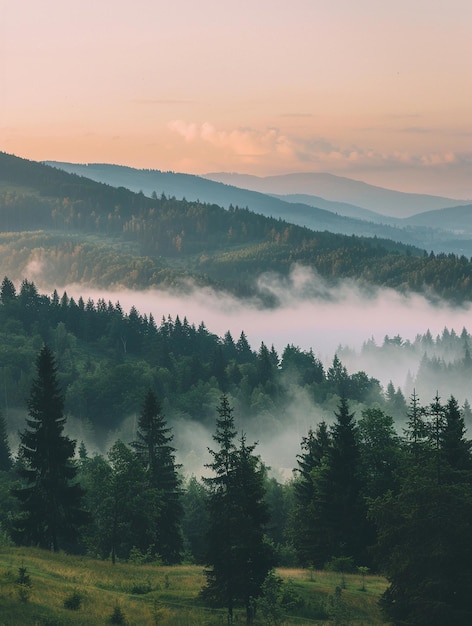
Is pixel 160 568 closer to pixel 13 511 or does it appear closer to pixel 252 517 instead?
pixel 252 517

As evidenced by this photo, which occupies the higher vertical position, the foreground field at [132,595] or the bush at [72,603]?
the bush at [72,603]

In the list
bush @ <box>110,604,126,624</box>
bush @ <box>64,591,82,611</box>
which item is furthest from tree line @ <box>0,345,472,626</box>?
bush @ <box>64,591,82,611</box>

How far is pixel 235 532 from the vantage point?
49781mm

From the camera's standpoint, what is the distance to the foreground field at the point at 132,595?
4475cm

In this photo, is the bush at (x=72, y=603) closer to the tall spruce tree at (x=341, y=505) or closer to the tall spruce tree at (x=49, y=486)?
the tall spruce tree at (x=49, y=486)

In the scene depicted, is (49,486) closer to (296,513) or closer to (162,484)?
→ (162,484)

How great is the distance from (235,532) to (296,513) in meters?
37.1

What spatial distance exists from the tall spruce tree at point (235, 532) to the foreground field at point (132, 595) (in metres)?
1.56

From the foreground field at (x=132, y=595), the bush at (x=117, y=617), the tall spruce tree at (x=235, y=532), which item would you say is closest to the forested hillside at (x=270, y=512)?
the tall spruce tree at (x=235, y=532)

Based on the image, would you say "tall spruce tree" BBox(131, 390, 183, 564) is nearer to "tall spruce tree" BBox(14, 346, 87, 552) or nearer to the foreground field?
the foreground field

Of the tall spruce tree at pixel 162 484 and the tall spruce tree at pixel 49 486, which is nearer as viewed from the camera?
the tall spruce tree at pixel 49 486

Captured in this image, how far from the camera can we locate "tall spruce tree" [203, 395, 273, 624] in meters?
49.8

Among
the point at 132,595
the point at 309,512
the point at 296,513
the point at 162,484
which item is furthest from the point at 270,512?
the point at 296,513

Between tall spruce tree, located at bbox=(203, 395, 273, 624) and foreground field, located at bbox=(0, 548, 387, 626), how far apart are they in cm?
156
